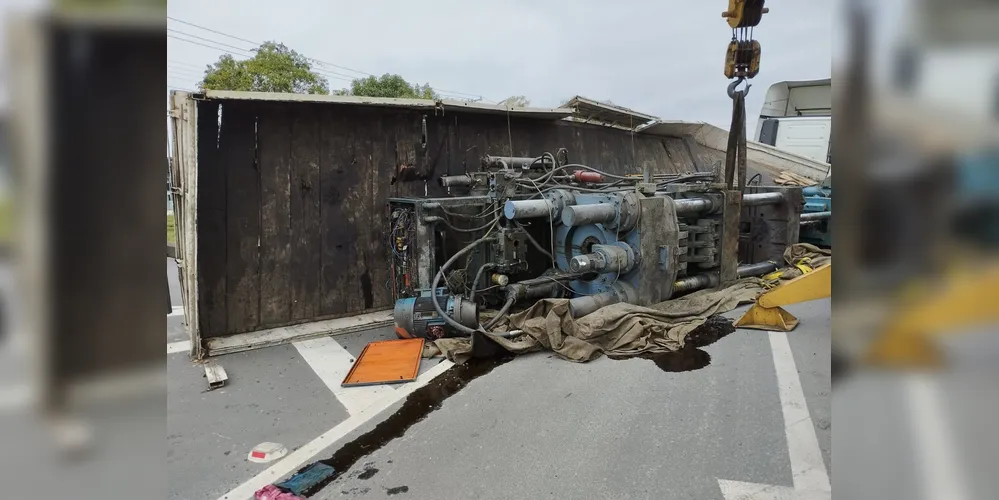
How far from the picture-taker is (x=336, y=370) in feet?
14.3

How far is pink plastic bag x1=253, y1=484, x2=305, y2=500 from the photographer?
255cm

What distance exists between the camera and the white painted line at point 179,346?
482 cm

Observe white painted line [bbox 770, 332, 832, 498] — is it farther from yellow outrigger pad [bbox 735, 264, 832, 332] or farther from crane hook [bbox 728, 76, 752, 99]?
crane hook [bbox 728, 76, 752, 99]

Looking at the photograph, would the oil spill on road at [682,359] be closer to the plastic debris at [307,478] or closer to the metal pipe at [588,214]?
the metal pipe at [588,214]

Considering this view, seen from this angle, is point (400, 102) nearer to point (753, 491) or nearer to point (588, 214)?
point (588, 214)

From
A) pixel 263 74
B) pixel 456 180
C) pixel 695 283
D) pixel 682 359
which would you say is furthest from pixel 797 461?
pixel 263 74

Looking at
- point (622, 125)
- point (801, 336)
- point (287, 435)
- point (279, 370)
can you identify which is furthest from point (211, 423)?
point (622, 125)

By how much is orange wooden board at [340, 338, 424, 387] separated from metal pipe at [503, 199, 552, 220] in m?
1.41

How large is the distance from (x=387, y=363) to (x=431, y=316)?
680 millimetres

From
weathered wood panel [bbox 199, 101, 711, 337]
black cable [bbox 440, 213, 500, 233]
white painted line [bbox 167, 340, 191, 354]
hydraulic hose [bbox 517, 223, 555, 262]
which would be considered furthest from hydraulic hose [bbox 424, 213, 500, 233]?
white painted line [bbox 167, 340, 191, 354]

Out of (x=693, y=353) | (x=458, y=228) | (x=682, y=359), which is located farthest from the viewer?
(x=458, y=228)
